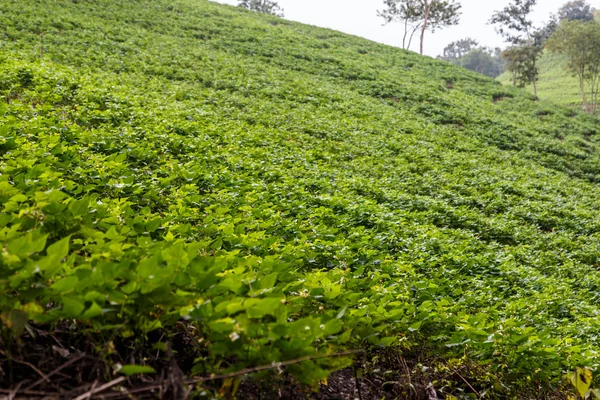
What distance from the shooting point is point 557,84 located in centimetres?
4041

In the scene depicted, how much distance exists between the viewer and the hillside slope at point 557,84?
33500mm

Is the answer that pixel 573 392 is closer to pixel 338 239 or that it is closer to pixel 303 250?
pixel 303 250

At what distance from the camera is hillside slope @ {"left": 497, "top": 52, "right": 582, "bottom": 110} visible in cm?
3350

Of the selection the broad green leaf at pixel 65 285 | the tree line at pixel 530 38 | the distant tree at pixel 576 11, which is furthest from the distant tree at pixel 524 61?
the distant tree at pixel 576 11

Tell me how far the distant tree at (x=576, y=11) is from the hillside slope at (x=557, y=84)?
35.5 m

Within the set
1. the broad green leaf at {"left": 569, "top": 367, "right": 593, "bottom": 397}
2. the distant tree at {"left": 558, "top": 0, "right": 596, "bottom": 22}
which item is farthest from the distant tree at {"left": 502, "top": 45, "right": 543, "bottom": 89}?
the distant tree at {"left": 558, "top": 0, "right": 596, "bottom": 22}

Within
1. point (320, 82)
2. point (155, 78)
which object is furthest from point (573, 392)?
point (320, 82)

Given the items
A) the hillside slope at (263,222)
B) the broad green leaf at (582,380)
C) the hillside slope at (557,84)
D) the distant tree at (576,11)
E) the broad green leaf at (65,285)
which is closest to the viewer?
the broad green leaf at (65,285)

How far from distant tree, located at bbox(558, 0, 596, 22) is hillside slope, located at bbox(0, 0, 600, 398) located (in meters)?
A: 75.5

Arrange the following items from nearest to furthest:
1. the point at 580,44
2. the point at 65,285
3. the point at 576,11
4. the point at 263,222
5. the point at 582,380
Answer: the point at 65,285 < the point at 582,380 < the point at 263,222 < the point at 580,44 < the point at 576,11

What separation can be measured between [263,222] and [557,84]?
1855 inches

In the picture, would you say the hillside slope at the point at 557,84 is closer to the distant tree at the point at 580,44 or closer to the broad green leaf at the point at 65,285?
the distant tree at the point at 580,44

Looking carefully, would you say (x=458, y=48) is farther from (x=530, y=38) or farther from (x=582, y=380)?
(x=582, y=380)

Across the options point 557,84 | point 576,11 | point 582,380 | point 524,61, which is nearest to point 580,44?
point 524,61
